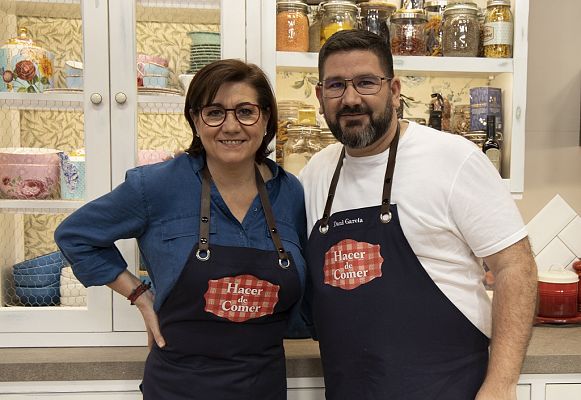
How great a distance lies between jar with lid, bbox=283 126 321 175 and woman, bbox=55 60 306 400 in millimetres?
489

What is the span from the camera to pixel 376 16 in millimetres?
1989

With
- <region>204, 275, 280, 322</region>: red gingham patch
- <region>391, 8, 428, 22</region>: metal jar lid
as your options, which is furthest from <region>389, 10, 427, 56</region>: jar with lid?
<region>204, 275, 280, 322</region>: red gingham patch

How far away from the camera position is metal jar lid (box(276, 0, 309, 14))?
6.29 ft

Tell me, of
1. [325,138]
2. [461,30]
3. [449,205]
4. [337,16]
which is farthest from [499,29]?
[449,205]

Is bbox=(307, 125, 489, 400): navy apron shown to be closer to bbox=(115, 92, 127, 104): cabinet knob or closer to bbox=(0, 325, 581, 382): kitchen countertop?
bbox=(0, 325, 581, 382): kitchen countertop

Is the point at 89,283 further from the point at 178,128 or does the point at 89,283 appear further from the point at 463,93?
the point at 463,93

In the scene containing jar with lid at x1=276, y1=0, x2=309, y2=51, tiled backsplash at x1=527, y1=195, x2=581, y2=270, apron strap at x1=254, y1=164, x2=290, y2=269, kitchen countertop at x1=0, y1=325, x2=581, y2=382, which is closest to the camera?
apron strap at x1=254, y1=164, x2=290, y2=269

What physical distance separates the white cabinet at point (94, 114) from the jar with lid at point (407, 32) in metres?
0.49

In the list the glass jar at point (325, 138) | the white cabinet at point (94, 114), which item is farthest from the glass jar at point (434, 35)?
the white cabinet at point (94, 114)

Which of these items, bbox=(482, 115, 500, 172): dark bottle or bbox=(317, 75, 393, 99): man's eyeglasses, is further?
bbox=(482, 115, 500, 172): dark bottle

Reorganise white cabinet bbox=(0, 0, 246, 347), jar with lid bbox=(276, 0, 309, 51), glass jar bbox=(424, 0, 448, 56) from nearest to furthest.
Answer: white cabinet bbox=(0, 0, 246, 347) < jar with lid bbox=(276, 0, 309, 51) < glass jar bbox=(424, 0, 448, 56)

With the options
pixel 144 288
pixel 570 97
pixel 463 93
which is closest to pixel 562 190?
pixel 570 97

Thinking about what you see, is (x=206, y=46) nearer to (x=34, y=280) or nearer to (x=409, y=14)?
(x=409, y=14)

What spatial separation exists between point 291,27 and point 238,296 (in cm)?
91
